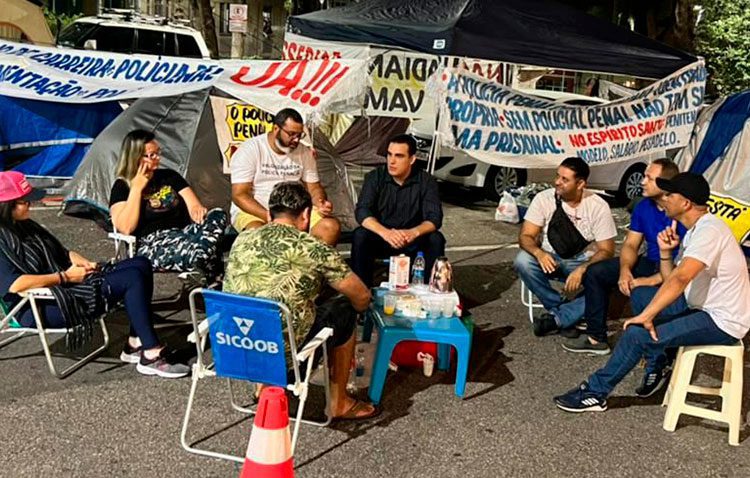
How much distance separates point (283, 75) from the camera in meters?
6.27

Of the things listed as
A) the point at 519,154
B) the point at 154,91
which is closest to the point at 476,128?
the point at 519,154

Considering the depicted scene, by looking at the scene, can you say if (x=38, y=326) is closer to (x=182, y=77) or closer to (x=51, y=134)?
(x=182, y=77)

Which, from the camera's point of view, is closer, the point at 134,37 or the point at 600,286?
the point at 600,286

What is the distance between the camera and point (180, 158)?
7.59m

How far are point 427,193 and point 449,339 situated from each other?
170 cm

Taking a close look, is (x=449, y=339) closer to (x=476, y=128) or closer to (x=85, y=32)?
(x=476, y=128)

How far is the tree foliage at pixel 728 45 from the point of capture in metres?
17.2

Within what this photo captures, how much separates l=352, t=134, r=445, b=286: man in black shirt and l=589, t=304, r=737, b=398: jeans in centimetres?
172

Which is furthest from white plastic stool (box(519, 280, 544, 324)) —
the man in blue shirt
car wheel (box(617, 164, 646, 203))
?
car wheel (box(617, 164, 646, 203))

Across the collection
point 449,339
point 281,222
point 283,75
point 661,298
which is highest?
point 283,75

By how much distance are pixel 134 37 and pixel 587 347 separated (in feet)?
35.0

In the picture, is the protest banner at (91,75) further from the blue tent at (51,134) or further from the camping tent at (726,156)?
the camping tent at (726,156)

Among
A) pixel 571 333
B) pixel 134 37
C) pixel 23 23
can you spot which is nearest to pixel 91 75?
pixel 571 333

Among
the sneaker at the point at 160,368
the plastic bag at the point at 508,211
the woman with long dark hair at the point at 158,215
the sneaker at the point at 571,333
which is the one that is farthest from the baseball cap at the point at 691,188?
the plastic bag at the point at 508,211
